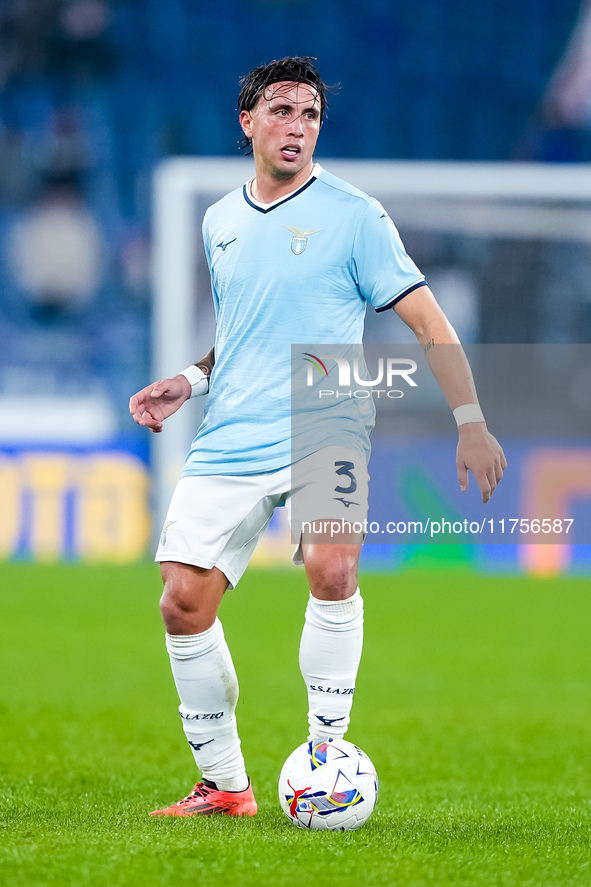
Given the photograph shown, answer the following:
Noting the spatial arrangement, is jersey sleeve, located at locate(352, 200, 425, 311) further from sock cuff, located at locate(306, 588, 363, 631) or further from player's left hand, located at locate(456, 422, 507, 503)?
sock cuff, located at locate(306, 588, 363, 631)

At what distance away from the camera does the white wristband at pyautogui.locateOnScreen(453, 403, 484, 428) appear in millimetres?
3061

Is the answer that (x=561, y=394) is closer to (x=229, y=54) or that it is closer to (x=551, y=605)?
(x=551, y=605)

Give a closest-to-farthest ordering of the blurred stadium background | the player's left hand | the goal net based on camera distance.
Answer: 1. the player's left hand
2. the goal net
3. the blurred stadium background

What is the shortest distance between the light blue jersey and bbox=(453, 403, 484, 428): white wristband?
312 mm

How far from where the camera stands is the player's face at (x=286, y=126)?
324 cm

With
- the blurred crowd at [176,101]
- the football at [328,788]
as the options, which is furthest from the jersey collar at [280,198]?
the blurred crowd at [176,101]

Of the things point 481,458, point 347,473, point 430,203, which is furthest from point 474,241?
point 481,458

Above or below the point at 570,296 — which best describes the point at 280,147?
above

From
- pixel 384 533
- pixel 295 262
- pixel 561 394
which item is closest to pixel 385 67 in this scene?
pixel 561 394

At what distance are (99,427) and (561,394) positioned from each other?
454 centimetres

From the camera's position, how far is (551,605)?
8945 mm

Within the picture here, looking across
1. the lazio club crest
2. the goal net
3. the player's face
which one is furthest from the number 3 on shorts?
the goal net

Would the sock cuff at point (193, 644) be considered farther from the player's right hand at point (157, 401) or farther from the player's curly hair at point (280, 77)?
the player's curly hair at point (280, 77)

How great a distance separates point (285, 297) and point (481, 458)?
0.69 metres
